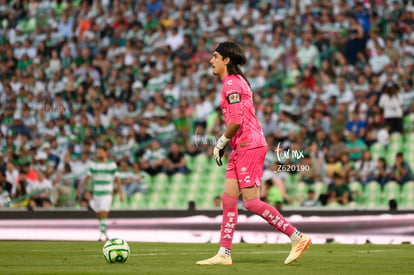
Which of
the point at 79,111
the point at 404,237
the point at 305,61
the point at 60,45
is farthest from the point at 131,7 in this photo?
the point at 404,237

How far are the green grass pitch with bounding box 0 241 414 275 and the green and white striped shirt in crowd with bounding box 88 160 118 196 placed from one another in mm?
4313

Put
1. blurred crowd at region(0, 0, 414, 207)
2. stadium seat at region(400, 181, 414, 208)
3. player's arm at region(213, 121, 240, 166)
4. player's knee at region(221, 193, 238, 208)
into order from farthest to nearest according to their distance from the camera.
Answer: blurred crowd at region(0, 0, 414, 207) < stadium seat at region(400, 181, 414, 208) < player's knee at region(221, 193, 238, 208) < player's arm at region(213, 121, 240, 166)

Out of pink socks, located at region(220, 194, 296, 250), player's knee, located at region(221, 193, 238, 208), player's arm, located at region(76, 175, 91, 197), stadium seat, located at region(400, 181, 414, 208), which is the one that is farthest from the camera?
player's arm, located at region(76, 175, 91, 197)

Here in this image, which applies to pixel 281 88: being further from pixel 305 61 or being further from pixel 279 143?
pixel 279 143

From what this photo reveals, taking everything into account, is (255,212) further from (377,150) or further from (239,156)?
(377,150)

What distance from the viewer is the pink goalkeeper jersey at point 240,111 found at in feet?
36.9

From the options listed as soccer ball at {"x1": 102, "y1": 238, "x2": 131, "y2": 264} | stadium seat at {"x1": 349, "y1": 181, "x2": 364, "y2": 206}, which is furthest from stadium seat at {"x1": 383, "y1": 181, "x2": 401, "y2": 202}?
soccer ball at {"x1": 102, "y1": 238, "x2": 131, "y2": 264}

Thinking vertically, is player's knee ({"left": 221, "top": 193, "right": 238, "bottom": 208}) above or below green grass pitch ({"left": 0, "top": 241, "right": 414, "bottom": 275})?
above

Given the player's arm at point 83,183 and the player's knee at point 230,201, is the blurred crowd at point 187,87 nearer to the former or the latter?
the player's arm at point 83,183

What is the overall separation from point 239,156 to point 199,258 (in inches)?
81.2

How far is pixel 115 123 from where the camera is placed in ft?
79.8

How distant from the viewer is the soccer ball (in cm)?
1179

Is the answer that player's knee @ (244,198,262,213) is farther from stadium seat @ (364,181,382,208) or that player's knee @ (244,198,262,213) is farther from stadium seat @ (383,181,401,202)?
stadium seat @ (383,181,401,202)

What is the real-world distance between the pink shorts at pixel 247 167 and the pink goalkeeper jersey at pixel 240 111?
73mm
